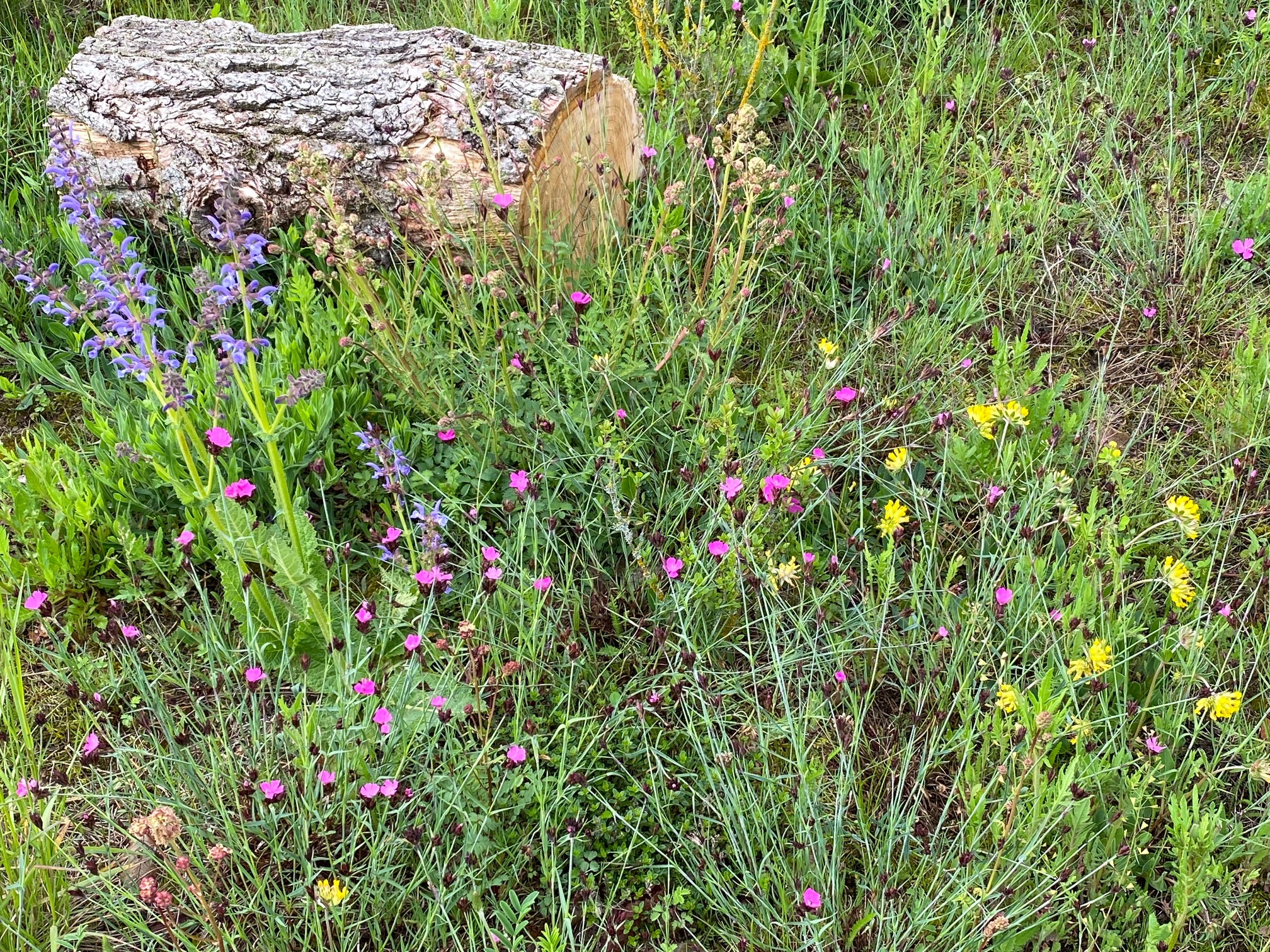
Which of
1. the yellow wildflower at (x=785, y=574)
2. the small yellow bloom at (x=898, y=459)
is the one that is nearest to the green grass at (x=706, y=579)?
the yellow wildflower at (x=785, y=574)

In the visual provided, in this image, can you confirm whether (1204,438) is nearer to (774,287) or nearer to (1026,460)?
(1026,460)

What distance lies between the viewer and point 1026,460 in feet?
7.74

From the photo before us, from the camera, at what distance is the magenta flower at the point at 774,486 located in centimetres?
211

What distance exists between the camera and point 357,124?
282 centimetres

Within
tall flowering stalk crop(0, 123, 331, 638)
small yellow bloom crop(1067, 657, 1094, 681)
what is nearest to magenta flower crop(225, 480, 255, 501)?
tall flowering stalk crop(0, 123, 331, 638)

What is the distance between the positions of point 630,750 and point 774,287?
1575mm

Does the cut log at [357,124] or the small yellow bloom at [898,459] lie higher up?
the cut log at [357,124]

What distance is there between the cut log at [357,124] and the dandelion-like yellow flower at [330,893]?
1.69 metres

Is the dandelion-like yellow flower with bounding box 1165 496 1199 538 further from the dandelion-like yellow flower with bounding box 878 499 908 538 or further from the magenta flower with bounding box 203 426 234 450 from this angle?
the magenta flower with bounding box 203 426 234 450

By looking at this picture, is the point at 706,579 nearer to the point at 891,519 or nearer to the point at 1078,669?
the point at 891,519

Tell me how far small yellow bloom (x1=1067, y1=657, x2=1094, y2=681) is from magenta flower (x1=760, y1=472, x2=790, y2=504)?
2.22 ft

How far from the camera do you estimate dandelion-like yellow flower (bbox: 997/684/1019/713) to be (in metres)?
1.72

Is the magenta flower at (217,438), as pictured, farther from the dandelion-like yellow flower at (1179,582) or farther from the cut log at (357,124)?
the dandelion-like yellow flower at (1179,582)

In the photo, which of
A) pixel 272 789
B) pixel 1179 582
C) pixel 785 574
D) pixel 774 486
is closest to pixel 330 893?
pixel 272 789
